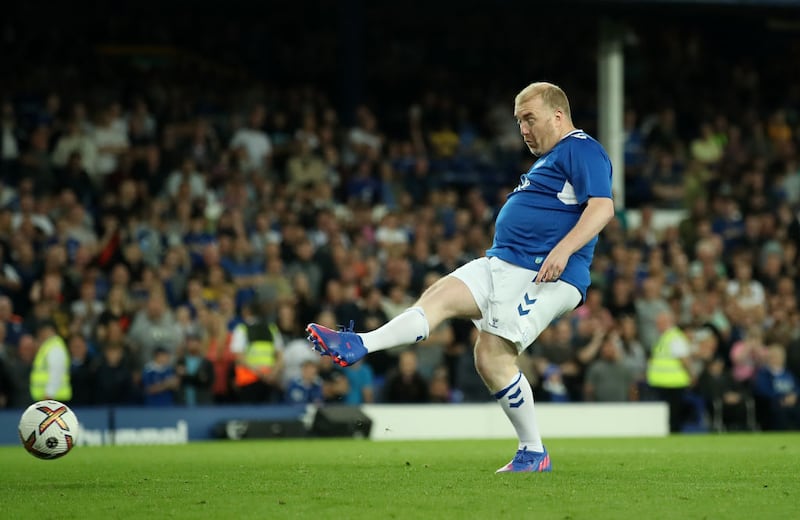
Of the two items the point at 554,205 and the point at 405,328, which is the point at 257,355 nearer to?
the point at 554,205

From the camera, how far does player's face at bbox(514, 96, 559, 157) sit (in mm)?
8523

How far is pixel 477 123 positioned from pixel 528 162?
1.58m

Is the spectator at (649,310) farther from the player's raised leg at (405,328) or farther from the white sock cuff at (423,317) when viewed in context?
the white sock cuff at (423,317)

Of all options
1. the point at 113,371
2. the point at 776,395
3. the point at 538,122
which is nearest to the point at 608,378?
the point at 776,395

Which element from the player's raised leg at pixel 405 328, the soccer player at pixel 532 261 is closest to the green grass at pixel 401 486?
the soccer player at pixel 532 261

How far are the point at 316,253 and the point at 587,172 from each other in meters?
11.7

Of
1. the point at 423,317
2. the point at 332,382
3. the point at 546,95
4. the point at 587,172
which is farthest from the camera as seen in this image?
the point at 332,382

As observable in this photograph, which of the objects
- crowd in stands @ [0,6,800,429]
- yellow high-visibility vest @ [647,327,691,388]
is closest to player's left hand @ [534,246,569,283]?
crowd in stands @ [0,6,800,429]

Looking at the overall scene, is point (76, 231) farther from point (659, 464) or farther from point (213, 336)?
point (659, 464)

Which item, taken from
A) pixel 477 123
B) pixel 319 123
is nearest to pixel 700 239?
pixel 477 123

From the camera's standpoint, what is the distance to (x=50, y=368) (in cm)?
1661

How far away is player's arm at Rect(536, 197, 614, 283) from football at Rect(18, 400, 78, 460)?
321 centimetres

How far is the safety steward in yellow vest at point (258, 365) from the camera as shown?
17438mm

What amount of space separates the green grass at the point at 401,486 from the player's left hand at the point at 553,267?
114 centimetres
